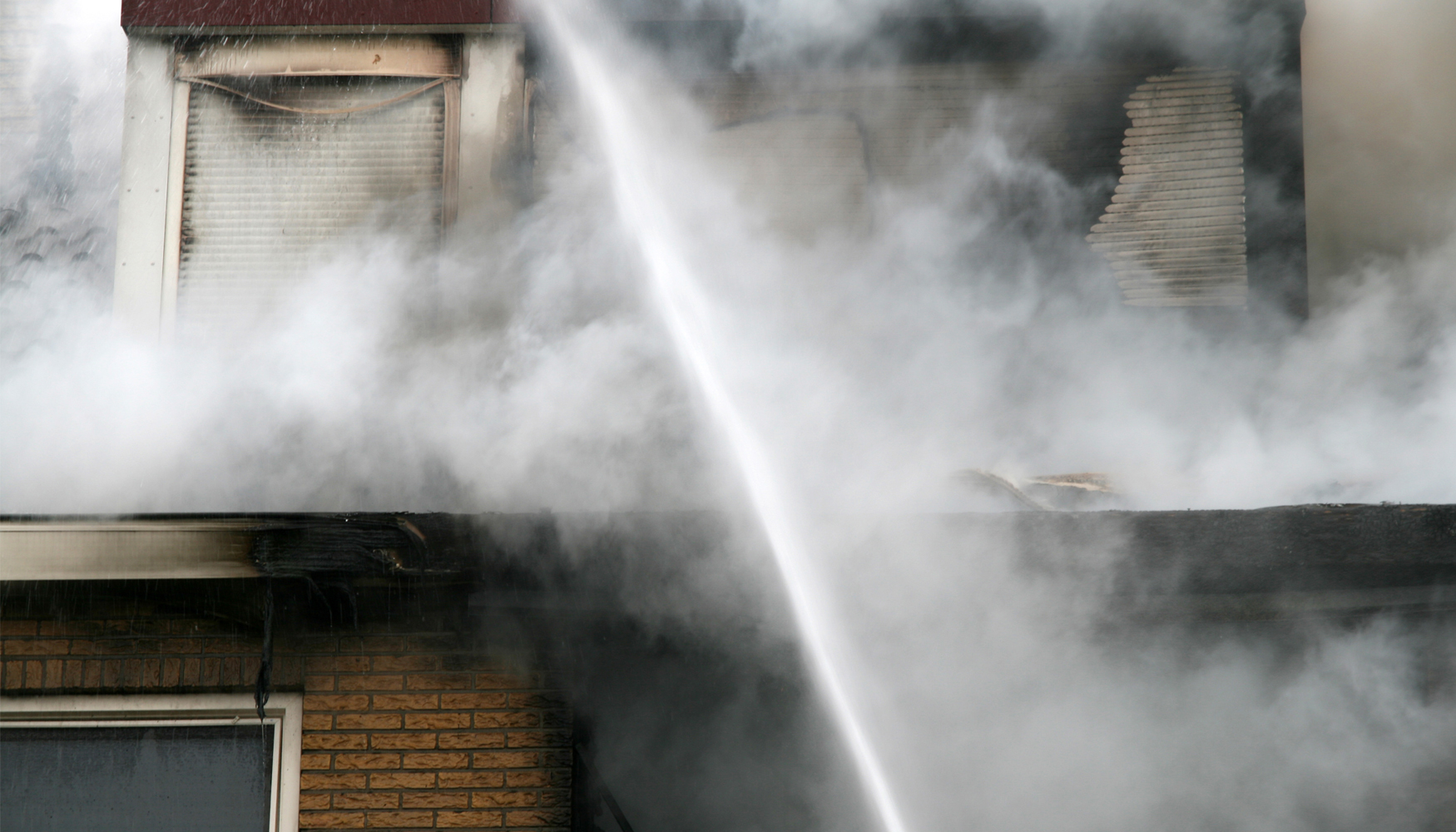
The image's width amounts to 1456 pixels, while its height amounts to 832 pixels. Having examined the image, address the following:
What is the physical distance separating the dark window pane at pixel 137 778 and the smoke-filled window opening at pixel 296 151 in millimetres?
2601

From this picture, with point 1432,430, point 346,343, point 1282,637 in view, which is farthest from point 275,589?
point 1432,430

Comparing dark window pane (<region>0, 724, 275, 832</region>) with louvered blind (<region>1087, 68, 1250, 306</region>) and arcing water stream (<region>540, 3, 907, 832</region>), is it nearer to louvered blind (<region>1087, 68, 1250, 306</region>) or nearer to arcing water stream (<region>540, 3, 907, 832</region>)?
arcing water stream (<region>540, 3, 907, 832</region>)

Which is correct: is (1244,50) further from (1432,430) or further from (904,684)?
(904,684)

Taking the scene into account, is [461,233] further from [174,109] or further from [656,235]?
[174,109]

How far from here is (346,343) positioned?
4.55 metres

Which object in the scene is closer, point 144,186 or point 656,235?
point 656,235

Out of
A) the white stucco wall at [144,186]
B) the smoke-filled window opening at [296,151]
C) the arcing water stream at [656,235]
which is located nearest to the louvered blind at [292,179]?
the smoke-filled window opening at [296,151]

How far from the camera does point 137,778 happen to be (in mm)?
2969

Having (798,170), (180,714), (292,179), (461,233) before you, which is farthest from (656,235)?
(180,714)

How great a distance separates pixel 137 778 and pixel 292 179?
3286 millimetres

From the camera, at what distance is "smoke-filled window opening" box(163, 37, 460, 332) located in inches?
188

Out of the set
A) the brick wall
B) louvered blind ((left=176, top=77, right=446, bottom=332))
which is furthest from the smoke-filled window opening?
the brick wall

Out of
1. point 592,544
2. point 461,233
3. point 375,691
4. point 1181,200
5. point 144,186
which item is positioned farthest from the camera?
point 144,186

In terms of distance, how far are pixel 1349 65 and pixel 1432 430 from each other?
2205mm
